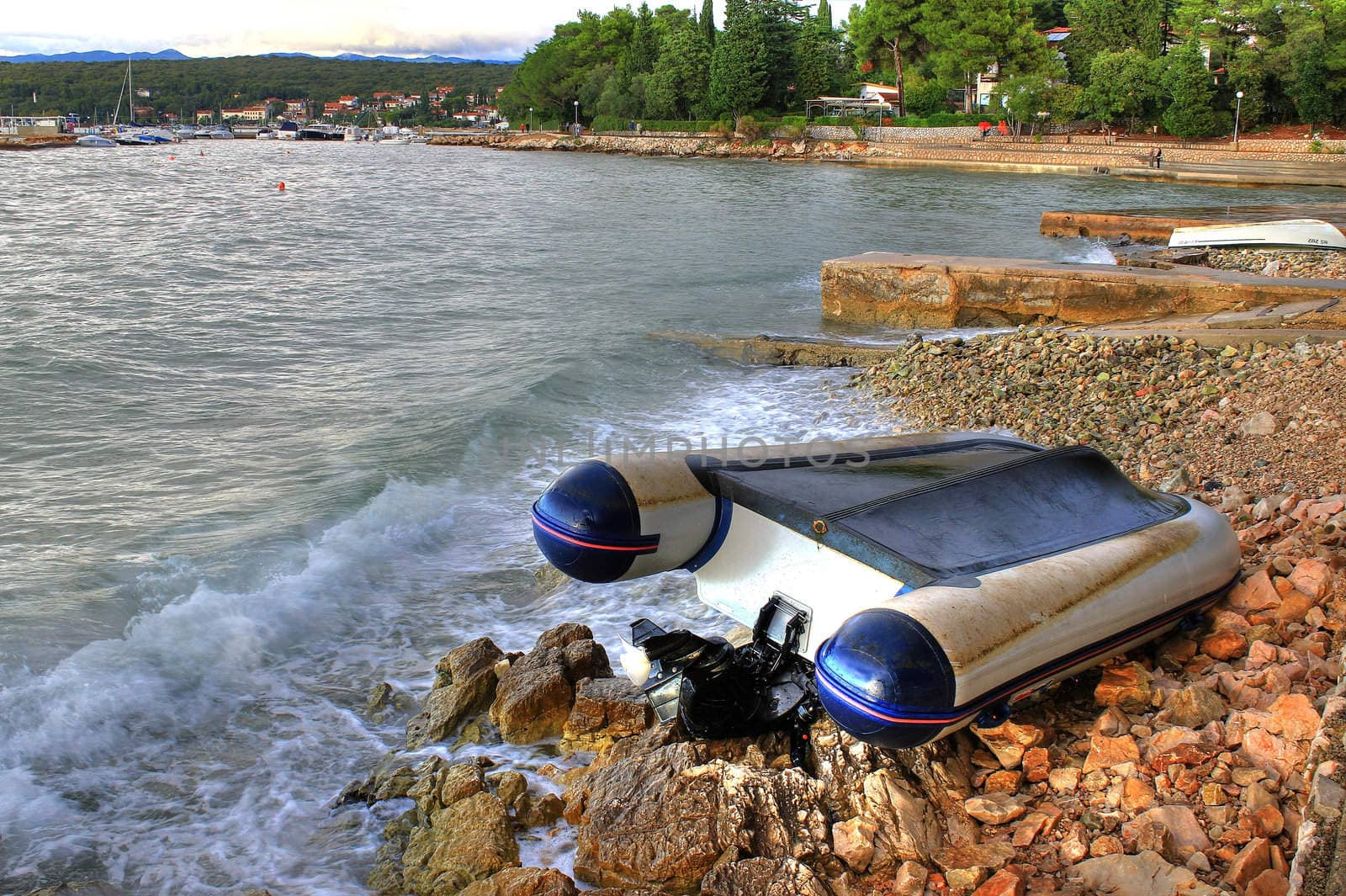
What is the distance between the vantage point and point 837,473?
4730 millimetres

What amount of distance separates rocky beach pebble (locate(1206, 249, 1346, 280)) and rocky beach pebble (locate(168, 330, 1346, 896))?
39.8 feet

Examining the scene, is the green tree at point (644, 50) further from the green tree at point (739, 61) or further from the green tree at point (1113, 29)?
the green tree at point (1113, 29)

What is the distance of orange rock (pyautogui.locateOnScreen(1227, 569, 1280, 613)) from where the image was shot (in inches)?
166

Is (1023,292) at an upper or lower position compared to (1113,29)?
lower

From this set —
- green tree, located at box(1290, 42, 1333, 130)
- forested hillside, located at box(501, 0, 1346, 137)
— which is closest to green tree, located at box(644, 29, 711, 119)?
forested hillside, located at box(501, 0, 1346, 137)

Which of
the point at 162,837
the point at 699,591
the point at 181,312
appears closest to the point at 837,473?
the point at 699,591

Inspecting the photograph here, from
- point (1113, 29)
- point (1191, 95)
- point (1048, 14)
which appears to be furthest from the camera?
point (1048, 14)

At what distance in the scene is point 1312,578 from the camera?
4.13 meters

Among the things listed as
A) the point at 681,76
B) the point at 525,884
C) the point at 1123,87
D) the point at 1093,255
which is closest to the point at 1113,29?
the point at 1123,87

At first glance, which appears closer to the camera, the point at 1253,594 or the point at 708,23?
the point at 1253,594

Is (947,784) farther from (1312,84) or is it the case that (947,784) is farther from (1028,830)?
(1312,84)

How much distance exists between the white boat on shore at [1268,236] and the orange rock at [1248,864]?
17545 mm

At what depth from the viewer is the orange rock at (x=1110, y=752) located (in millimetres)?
3381

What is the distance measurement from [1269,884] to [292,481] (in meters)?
7.61
